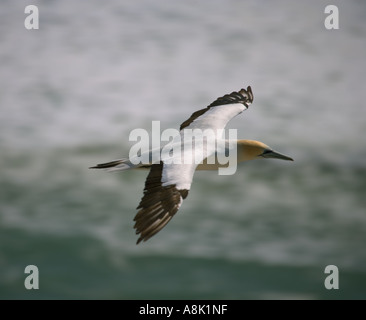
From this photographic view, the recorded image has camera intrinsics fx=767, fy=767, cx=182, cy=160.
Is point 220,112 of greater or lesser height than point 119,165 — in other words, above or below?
above

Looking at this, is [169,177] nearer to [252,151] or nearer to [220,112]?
[252,151]

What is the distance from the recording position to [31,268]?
12125 millimetres

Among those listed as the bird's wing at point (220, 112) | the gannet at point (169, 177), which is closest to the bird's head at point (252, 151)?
the gannet at point (169, 177)

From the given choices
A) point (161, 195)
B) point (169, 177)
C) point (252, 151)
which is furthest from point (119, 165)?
point (252, 151)

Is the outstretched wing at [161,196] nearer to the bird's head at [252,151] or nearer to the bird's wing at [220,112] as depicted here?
the bird's head at [252,151]

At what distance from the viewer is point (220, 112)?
10648mm

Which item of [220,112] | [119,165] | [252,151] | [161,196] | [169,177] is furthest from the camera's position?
[220,112]

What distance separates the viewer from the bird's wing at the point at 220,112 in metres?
10.3

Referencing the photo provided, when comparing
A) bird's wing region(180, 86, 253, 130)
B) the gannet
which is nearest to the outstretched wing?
the gannet

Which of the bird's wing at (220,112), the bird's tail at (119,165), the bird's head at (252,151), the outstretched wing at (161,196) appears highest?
the bird's wing at (220,112)

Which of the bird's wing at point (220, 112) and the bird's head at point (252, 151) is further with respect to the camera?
the bird's wing at point (220, 112)

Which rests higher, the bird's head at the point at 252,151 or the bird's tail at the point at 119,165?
the bird's head at the point at 252,151

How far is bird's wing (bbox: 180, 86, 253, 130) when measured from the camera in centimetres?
1031

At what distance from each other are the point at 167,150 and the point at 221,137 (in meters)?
1.34
